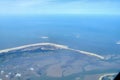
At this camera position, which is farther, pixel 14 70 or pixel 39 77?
pixel 14 70

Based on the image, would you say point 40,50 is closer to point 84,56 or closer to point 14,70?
point 84,56

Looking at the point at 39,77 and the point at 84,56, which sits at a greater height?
the point at 39,77

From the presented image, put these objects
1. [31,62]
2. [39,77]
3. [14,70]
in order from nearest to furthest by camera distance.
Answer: [39,77] → [14,70] → [31,62]

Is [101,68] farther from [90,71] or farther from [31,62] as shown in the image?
[31,62]

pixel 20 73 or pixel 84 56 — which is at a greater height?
pixel 20 73

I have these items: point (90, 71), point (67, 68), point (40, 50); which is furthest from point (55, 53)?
point (90, 71)

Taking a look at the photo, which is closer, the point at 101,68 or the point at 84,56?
the point at 101,68

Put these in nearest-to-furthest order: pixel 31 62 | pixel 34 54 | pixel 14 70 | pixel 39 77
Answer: pixel 39 77
pixel 14 70
pixel 31 62
pixel 34 54

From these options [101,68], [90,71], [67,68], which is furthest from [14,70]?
[101,68]

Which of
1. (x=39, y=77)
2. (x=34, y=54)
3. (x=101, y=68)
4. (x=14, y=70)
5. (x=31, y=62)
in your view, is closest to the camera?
(x=39, y=77)
